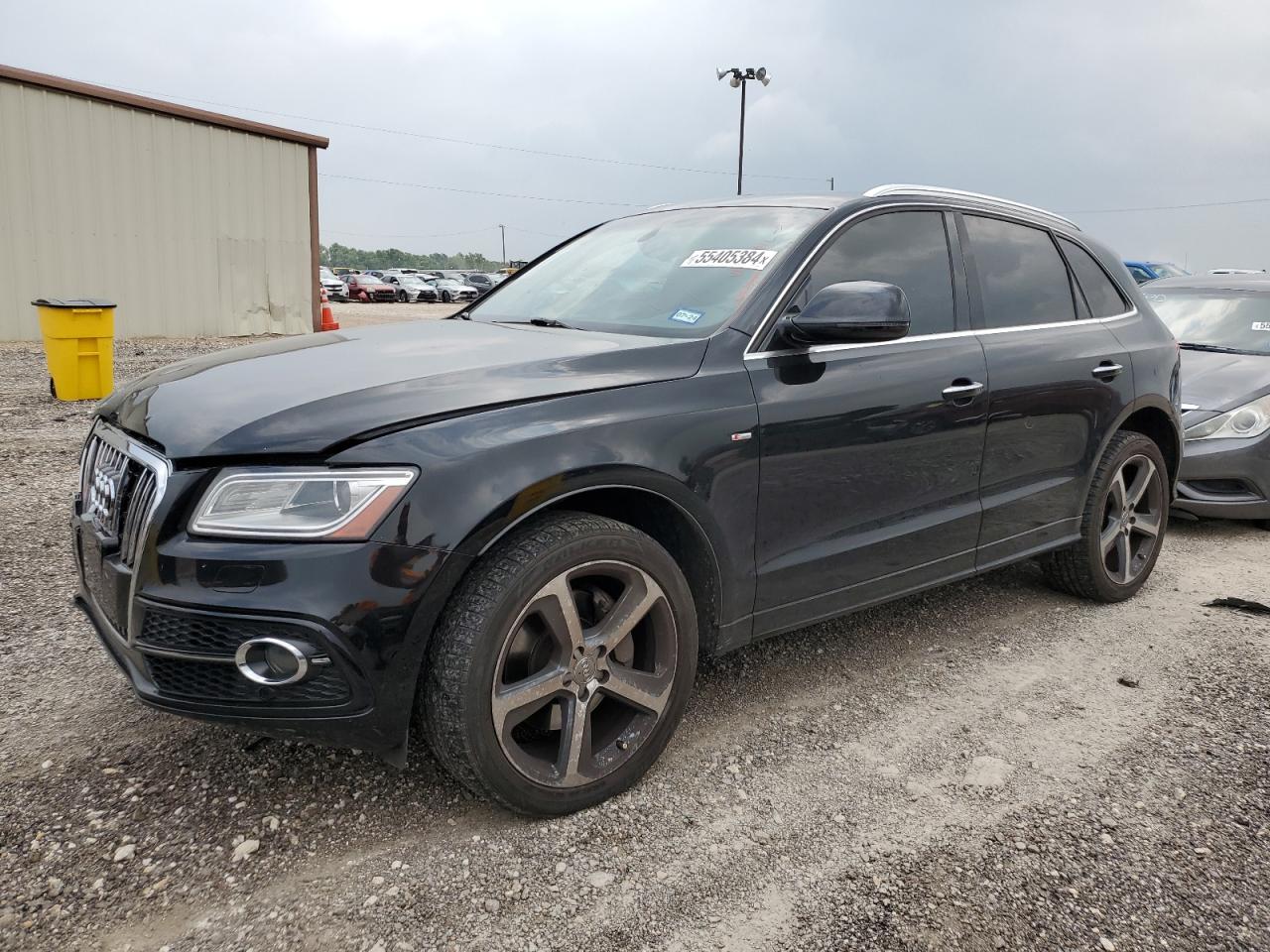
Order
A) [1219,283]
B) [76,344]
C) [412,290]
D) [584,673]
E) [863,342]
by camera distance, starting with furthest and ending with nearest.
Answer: [412,290] < [76,344] < [1219,283] < [863,342] < [584,673]

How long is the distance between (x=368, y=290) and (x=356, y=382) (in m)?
41.8

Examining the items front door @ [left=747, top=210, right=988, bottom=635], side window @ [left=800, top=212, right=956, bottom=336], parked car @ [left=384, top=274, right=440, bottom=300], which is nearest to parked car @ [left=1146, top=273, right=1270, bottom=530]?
front door @ [left=747, top=210, right=988, bottom=635]

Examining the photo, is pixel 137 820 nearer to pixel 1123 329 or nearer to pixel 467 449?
pixel 467 449

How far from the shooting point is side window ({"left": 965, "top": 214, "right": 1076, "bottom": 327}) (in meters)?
3.69

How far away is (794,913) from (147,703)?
5.13 feet

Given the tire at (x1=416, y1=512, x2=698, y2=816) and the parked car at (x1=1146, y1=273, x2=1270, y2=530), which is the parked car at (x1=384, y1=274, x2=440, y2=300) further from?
the tire at (x1=416, y1=512, x2=698, y2=816)

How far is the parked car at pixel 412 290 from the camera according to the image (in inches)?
1729

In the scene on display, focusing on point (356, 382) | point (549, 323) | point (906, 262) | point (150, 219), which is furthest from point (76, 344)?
point (906, 262)

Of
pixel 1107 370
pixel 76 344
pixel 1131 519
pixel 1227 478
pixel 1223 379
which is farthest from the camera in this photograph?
pixel 76 344

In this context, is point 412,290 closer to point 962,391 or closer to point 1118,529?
point 1118,529

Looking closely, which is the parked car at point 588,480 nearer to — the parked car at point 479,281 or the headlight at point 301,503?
the headlight at point 301,503

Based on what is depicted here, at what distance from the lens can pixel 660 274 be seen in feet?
10.8

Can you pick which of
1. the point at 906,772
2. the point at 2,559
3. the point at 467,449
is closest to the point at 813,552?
the point at 906,772

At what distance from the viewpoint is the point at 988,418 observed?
349cm
